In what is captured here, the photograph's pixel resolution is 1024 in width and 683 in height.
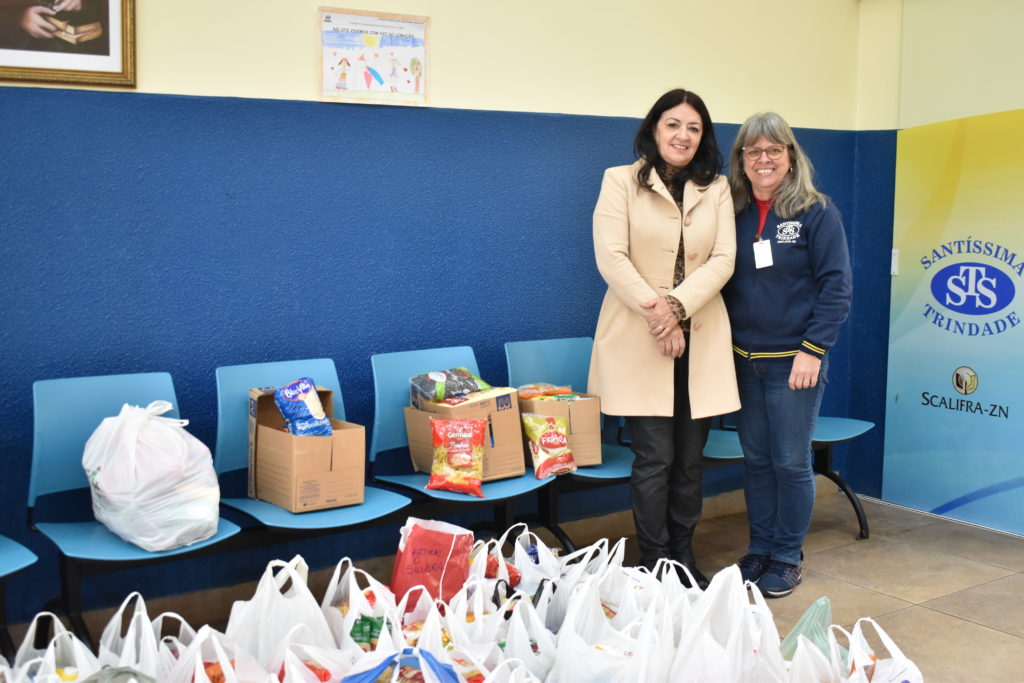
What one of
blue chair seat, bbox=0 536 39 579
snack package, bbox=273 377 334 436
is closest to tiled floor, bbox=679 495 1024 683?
snack package, bbox=273 377 334 436

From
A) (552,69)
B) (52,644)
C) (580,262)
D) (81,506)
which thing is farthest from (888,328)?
(52,644)

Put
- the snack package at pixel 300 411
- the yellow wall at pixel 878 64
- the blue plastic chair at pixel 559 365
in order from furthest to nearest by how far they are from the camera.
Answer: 1. the yellow wall at pixel 878 64
2. the blue plastic chair at pixel 559 365
3. the snack package at pixel 300 411

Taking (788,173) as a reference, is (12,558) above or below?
below

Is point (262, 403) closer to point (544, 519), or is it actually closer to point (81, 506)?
point (81, 506)

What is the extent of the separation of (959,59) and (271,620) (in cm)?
385

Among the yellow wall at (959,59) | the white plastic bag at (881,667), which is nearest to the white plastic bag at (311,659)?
the white plastic bag at (881,667)

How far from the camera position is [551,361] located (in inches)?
147

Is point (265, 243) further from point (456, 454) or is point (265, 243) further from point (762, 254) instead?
point (762, 254)

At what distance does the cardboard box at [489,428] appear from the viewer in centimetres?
319

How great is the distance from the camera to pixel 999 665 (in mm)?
2824

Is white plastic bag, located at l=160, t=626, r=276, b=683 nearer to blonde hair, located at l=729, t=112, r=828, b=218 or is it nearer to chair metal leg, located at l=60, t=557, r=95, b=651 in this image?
chair metal leg, located at l=60, t=557, r=95, b=651

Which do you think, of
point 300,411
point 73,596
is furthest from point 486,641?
point 73,596

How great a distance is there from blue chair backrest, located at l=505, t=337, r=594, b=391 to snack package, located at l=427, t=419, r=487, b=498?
511mm

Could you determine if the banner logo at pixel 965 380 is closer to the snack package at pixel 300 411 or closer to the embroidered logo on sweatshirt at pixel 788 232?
the embroidered logo on sweatshirt at pixel 788 232
